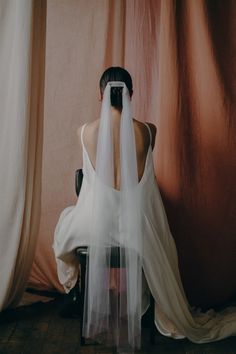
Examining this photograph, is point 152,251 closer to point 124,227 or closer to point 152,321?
point 124,227

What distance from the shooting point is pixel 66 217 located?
2094 millimetres

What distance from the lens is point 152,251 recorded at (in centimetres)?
193

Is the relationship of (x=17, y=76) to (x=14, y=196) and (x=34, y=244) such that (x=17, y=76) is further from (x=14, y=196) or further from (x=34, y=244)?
(x=34, y=244)

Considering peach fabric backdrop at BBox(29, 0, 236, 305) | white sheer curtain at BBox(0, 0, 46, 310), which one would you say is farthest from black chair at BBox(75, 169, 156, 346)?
peach fabric backdrop at BBox(29, 0, 236, 305)

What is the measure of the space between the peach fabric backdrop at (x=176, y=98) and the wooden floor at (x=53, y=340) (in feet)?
1.33

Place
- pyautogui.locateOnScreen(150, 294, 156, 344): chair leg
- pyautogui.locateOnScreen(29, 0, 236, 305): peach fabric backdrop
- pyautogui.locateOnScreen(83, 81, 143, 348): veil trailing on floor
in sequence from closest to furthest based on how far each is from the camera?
1. pyautogui.locateOnScreen(83, 81, 143, 348): veil trailing on floor
2. pyautogui.locateOnScreen(150, 294, 156, 344): chair leg
3. pyautogui.locateOnScreen(29, 0, 236, 305): peach fabric backdrop

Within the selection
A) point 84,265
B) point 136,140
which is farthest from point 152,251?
point 136,140

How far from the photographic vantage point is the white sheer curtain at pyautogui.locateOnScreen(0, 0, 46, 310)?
2057 mm

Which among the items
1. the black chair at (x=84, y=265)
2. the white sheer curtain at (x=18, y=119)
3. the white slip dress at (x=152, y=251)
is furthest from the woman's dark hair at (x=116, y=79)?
the black chair at (x=84, y=265)

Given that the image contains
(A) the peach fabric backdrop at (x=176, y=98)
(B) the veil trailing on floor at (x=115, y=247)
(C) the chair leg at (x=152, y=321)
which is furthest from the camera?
(A) the peach fabric backdrop at (x=176, y=98)

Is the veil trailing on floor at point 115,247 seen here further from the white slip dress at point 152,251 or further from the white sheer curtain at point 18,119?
the white sheer curtain at point 18,119

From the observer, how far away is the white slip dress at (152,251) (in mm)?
1936

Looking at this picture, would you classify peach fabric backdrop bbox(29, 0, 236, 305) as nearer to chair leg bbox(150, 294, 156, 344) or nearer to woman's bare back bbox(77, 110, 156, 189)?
woman's bare back bbox(77, 110, 156, 189)

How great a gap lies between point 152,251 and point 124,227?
0.53 ft
